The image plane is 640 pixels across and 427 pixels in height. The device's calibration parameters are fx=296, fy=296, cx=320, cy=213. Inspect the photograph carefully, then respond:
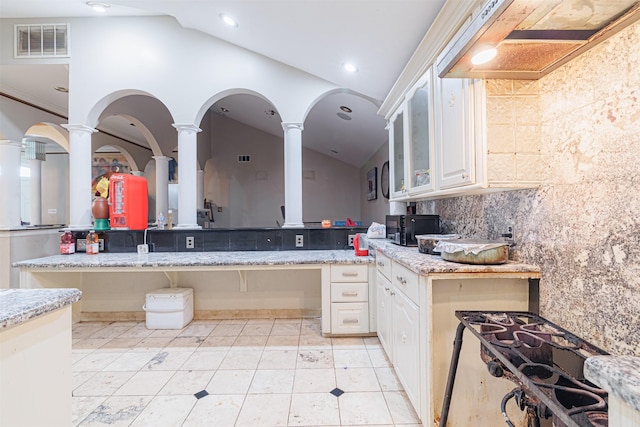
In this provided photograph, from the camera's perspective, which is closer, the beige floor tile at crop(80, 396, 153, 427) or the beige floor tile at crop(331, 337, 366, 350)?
the beige floor tile at crop(80, 396, 153, 427)

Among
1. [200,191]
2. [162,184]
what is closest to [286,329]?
[162,184]

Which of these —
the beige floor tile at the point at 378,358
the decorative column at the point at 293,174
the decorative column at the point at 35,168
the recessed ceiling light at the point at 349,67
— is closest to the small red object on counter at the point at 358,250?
the decorative column at the point at 293,174

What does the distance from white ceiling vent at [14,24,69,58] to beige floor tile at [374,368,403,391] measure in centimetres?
442

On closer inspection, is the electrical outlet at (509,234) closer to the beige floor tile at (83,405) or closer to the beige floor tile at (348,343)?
the beige floor tile at (348,343)

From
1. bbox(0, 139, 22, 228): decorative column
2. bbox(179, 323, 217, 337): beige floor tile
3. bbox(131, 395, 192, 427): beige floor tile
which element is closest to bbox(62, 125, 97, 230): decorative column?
bbox(179, 323, 217, 337): beige floor tile

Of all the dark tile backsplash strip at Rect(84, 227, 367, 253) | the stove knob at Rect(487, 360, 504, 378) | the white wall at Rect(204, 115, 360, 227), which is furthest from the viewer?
the white wall at Rect(204, 115, 360, 227)

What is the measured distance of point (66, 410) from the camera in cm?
106

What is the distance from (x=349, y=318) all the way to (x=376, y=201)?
320 centimetres

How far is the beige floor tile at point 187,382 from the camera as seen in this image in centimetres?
194

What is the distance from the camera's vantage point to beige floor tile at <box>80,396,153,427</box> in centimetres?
166

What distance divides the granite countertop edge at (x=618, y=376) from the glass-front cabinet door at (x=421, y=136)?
1339 mm

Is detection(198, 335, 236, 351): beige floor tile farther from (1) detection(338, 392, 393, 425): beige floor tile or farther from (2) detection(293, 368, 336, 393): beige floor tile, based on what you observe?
(1) detection(338, 392, 393, 425): beige floor tile

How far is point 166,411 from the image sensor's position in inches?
68.8

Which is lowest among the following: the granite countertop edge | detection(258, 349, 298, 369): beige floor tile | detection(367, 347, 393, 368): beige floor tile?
detection(258, 349, 298, 369): beige floor tile
